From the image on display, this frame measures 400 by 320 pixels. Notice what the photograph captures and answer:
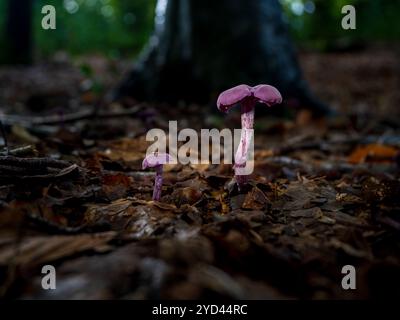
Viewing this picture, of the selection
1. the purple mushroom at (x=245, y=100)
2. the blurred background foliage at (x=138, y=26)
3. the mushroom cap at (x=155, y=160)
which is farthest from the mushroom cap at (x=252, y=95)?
the blurred background foliage at (x=138, y=26)

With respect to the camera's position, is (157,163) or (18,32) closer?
(157,163)

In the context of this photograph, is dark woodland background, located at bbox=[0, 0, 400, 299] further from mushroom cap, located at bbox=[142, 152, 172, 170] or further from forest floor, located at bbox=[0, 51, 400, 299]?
mushroom cap, located at bbox=[142, 152, 172, 170]

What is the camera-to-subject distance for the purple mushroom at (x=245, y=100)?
1.72 m

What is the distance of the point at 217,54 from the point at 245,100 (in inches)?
123

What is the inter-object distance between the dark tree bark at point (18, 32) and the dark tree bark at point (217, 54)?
5902mm

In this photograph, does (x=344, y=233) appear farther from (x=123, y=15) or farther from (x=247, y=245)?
(x=123, y=15)

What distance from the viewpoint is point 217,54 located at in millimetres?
4785

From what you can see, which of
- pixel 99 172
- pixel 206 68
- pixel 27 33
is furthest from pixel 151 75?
pixel 27 33

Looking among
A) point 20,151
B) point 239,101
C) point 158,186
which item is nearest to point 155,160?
point 158,186

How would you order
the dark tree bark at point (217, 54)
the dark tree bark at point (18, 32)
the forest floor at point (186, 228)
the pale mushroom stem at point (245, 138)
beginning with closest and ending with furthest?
the forest floor at point (186, 228)
the pale mushroom stem at point (245, 138)
the dark tree bark at point (217, 54)
the dark tree bark at point (18, 32)

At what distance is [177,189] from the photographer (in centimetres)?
187

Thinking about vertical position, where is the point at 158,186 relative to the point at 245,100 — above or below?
below

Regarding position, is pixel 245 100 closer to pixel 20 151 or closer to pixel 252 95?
pixel 252 95

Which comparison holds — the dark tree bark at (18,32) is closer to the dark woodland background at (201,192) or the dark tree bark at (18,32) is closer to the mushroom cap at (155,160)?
the dark woodland background at (201,192)
